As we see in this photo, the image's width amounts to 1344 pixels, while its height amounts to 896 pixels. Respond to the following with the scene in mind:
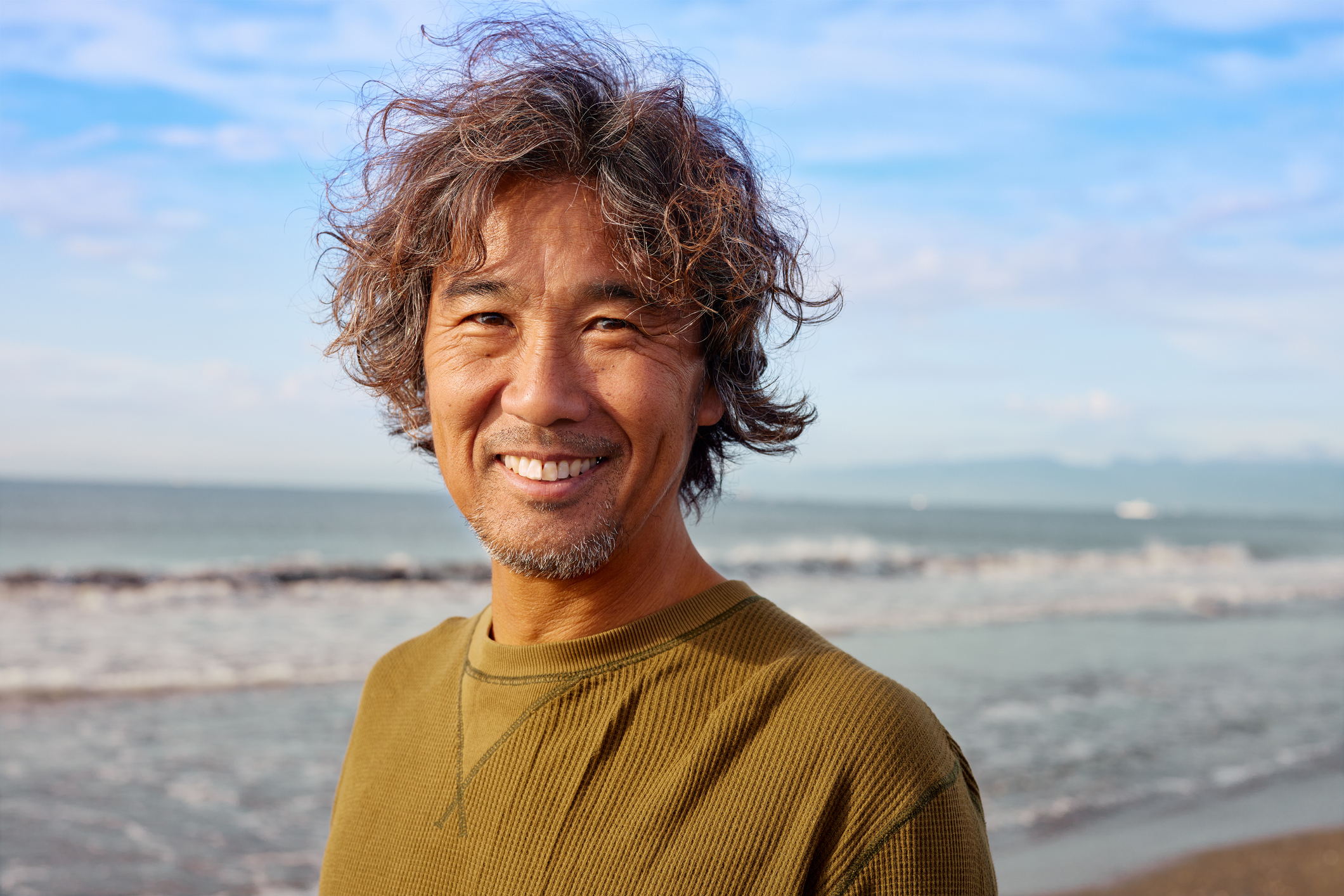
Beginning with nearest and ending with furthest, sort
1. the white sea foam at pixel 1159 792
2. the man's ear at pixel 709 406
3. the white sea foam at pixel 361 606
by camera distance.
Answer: the man's ear at pixel 709 406, the white sea foam at pixel 1159 792, the white sea foam at pixel 361 606

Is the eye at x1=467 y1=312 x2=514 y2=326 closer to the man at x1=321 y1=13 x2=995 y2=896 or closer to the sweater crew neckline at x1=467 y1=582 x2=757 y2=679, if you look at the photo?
the man at x1=321 y1=13 x2=995 y2=896

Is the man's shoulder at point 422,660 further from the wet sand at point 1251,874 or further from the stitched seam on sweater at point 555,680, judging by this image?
the wet sand at point 1251,874

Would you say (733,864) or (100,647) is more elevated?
(733,864)

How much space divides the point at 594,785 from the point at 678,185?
1105 mm

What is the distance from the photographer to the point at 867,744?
154 centimetres

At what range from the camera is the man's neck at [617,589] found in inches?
73.3

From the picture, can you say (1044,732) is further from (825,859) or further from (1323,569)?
(1323,569)

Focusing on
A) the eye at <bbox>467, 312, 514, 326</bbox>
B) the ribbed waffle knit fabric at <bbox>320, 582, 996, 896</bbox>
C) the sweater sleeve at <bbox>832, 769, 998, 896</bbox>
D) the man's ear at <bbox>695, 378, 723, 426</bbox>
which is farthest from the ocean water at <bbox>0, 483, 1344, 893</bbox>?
the sweater sleeve at <bbox>832, 769, 998, 896</bbox>

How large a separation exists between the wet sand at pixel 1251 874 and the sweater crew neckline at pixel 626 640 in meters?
4.89

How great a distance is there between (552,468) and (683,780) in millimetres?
576

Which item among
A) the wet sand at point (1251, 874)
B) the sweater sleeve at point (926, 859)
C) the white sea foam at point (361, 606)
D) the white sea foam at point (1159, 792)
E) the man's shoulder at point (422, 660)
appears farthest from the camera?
the white sea foam at point (361, 606)

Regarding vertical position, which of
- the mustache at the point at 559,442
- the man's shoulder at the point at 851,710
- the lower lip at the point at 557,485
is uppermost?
the mustache at the point at 559,442

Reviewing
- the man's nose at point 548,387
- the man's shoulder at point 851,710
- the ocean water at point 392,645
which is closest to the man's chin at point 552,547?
the man's nose at point 548,387

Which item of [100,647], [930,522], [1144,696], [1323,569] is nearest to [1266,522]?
[930,522]
